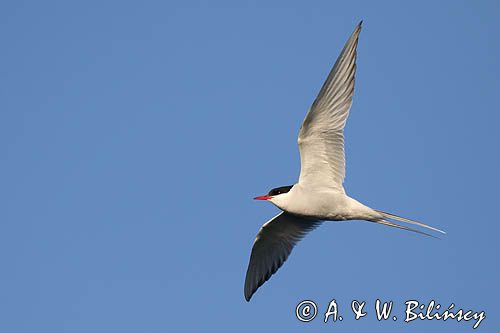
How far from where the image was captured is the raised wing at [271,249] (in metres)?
11.7

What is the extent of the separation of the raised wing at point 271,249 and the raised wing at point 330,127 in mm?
1587

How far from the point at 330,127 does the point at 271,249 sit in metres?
2.74

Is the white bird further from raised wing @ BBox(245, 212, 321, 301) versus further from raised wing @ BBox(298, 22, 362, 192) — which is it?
raised wing @ BBox(245, 212, 321, 301)

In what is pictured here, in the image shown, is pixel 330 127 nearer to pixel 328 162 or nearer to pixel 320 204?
pixel 328 162

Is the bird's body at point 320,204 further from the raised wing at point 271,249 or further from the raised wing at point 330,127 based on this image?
the raised wing at point 271,249

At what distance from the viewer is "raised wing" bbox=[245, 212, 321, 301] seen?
460 inches

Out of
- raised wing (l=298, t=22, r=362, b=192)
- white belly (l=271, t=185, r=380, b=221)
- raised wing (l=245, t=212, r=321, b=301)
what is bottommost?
raised wing (l=245, t=212, r=321, b=301)

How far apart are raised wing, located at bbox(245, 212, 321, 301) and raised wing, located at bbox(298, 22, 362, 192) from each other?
1587mm

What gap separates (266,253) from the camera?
1184 centimetres

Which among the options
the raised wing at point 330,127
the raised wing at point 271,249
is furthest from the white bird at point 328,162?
the raised wing at point 271,249

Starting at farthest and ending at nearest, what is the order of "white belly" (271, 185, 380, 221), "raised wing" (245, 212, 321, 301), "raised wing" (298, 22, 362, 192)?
"raised wing" (245, 212, 321, 301) < "white belly" (271, 185, 380, 221) < "raised wing" (298, 22, 362, 192)

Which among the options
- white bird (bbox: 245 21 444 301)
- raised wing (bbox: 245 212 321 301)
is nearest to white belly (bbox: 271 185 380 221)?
white bird (bbox: 245 21 444 301)

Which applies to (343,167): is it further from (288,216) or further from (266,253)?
(266,253)

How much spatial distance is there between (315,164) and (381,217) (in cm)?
116
